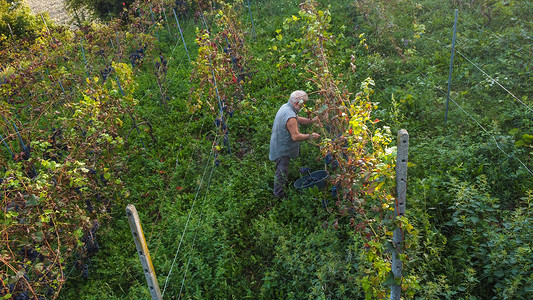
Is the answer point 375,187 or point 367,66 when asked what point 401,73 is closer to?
point 367,66

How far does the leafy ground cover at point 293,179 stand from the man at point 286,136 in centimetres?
21

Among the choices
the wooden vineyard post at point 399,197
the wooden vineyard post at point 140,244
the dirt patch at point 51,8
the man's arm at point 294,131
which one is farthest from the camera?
the dirt patch at point 51,8

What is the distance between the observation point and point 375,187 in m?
2.61

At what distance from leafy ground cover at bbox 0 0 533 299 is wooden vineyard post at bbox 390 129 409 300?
61mm

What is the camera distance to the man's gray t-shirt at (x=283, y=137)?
15.0ft

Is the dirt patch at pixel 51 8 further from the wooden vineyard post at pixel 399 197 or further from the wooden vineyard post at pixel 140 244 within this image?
the wooden vineyard post at pixel 399 197

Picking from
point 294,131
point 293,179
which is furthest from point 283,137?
point 293,179

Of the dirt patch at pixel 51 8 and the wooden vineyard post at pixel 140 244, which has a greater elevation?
the dirt patch at pixel 51 8

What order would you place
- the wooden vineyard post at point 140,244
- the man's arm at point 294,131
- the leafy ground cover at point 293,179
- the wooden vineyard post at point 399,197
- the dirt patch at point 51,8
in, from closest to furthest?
1. the wooden vineyard post at point 140,244
2. the wooden vineyard post at point 399,197
3. the leafy ground cover at point 293,179
4. the man's arm at point 294,131
5. the dirt patch at point 51,8

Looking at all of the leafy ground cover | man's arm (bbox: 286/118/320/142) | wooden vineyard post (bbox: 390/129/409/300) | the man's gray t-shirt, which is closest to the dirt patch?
the leafy ground cover

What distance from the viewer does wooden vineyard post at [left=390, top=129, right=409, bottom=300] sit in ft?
7.39

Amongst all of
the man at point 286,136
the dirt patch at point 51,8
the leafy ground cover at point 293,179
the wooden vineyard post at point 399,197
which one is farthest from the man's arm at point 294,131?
the dirt patch at point 51,8

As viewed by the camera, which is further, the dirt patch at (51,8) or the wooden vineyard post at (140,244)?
the dirt patch at (51,8)

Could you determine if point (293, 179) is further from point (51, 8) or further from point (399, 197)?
point (51, 8)
